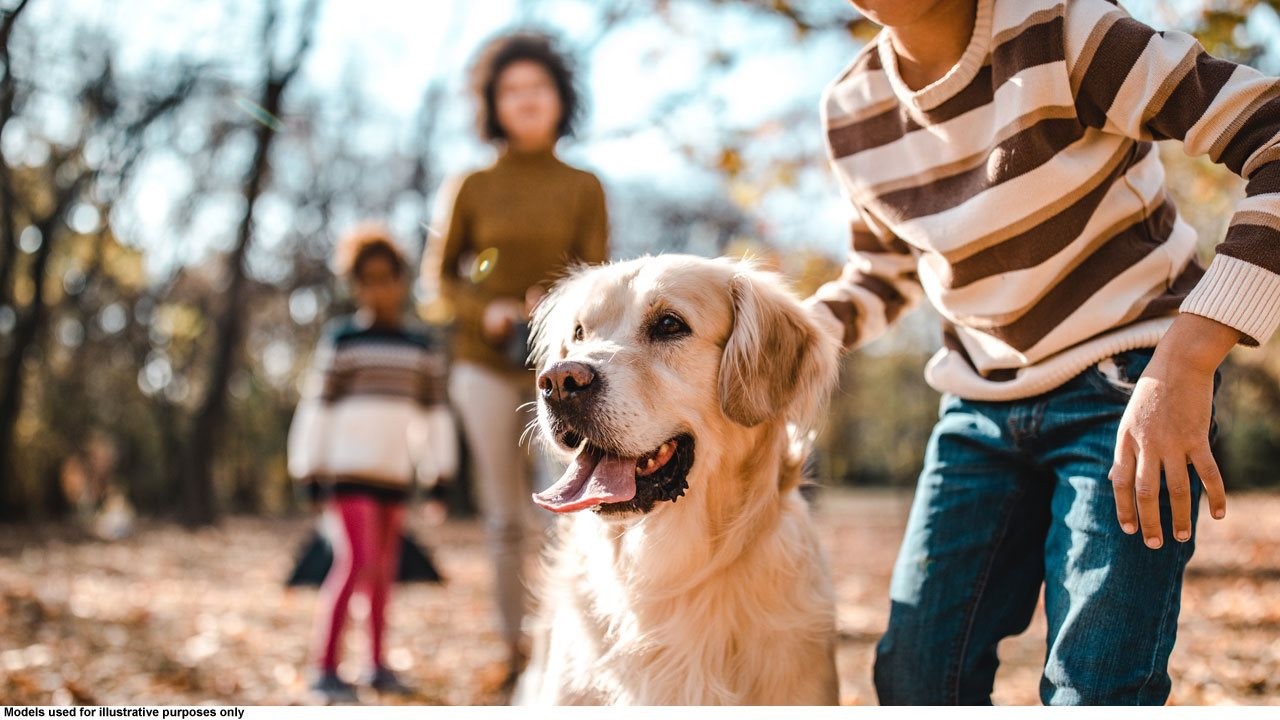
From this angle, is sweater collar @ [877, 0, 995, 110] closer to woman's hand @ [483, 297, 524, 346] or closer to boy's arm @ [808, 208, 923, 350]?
boy's arm @ [808, 208, 923, 350]

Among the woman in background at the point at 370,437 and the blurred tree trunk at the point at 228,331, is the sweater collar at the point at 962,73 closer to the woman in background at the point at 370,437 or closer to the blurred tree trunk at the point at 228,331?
the woman in background at the point at 370,437

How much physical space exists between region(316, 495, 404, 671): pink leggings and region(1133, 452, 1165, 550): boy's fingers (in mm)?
4135

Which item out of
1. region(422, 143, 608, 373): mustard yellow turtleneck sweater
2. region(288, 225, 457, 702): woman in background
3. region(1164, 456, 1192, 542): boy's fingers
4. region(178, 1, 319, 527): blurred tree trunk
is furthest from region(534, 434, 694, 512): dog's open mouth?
region(178, 1, 319, 527): blurred tree trunk

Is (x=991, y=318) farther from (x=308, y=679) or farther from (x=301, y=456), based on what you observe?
(x=308, y=679)

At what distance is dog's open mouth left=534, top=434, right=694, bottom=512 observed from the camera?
7.58ft

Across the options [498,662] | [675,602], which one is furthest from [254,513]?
[675,602]

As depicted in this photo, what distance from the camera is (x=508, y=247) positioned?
14.9 ft

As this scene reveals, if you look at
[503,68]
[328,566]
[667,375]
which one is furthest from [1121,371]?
[328,566]

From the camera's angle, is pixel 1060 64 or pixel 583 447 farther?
pixel 583 447

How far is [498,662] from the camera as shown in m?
6.00

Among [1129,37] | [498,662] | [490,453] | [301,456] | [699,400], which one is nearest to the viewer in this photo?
[1129,37]

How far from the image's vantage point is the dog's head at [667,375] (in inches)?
91.6

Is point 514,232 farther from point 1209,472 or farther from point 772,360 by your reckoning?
point 1209,472

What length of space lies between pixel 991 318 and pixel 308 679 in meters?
4.60
